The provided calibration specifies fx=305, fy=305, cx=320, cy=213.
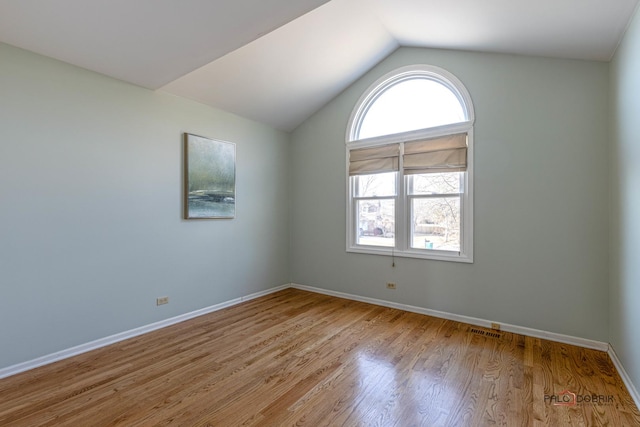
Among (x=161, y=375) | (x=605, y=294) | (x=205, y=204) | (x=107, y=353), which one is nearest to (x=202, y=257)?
(x=205, y=204)

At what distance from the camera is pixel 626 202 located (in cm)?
233

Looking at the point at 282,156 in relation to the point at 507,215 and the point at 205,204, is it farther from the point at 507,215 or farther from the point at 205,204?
the point at 507,215

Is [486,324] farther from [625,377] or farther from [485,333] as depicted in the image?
[625,377]

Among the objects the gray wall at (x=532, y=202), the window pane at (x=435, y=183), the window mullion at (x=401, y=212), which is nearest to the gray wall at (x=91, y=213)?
the window mullion at (x=401, y=212)

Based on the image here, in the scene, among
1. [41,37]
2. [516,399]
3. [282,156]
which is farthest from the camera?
[282,156]

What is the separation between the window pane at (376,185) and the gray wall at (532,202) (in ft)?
3.24

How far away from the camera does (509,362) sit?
8.54ft

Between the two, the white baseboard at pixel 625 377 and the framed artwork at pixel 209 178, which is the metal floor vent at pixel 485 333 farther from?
the framed artwork at pixel 209 178

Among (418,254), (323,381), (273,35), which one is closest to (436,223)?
(418,254)

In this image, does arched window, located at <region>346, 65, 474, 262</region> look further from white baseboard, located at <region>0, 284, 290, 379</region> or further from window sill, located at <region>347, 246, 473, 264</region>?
white baseboard, located at <region>0, 284, 290, 379</region>

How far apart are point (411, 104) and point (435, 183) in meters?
1.11

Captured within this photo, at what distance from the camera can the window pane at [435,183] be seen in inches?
145

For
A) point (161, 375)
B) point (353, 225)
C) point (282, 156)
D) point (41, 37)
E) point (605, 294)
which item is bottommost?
point (161, 375)

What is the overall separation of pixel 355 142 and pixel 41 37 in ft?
11.1
